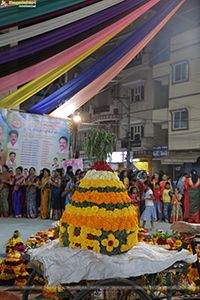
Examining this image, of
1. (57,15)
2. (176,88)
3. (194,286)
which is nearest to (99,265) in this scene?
(194,286)

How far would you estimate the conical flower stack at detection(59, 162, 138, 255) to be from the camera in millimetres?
2445

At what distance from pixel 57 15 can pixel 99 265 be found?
399cm

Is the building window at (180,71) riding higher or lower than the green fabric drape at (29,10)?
higher

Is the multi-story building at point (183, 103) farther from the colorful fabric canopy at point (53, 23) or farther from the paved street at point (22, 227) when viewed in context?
the colorful fabric canopy at point (53, 23)

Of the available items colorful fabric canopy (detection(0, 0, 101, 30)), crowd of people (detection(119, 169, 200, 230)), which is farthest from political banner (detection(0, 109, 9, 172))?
colorful fabric canopy (detection(0, 0, 101, 30))

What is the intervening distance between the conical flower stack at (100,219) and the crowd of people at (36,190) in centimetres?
574

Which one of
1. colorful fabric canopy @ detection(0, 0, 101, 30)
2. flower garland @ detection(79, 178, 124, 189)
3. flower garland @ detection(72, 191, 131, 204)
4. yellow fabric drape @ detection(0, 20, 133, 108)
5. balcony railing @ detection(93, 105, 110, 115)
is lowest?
flower garland @ detection(72, 191, 131, 204)

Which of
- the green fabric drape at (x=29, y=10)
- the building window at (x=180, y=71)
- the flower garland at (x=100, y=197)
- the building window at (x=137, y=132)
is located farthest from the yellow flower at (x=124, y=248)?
the building window at (x=137, y=132)

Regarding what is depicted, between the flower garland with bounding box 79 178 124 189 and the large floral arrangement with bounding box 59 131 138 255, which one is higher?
the flower garland with bounding box 79 178 124 189

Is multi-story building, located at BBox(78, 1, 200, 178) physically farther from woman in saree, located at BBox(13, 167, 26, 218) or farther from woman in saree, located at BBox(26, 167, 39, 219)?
woman in saree, located at BBox(13, 167, 26, 218)

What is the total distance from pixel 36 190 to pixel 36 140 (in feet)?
5.63

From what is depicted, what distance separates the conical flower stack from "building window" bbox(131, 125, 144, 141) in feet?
52.4

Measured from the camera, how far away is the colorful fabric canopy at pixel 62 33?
4382mm

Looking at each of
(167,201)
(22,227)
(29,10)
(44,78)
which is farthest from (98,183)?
(167,201)
